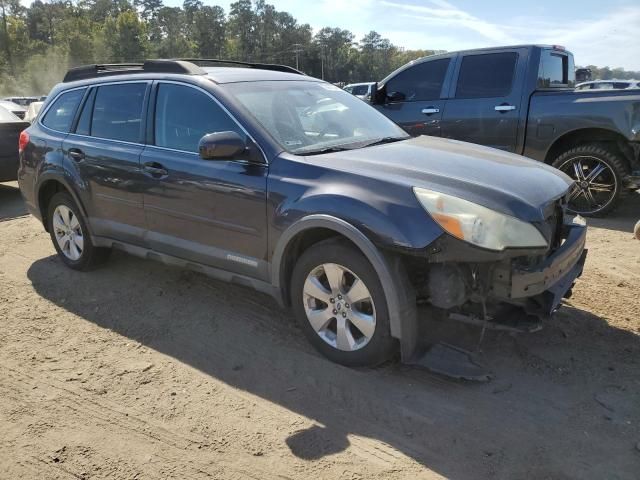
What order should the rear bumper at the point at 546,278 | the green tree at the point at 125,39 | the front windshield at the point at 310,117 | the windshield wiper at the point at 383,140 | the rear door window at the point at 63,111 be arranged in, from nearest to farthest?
the rear bumper at the point at 546,278 < the front windshield at the point at 310,117 < the windshield wiper at the point at 383,140 < the rear door window at the point at 63,111 < the green tree at the point at 125,39

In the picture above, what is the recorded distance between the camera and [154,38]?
4296 inches

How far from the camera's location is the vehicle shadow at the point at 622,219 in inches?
247

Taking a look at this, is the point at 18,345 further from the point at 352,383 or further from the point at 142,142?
the point at 352,383

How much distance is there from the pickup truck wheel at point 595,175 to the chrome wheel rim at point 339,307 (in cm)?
433

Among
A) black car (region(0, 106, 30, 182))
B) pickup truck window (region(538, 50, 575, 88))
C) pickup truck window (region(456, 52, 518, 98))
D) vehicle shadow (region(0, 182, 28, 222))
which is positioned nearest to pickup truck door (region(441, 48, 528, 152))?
pickup truck window (region(456, 52, 518, 98))

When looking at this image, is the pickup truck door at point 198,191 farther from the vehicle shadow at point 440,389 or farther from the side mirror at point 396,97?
the side mirror at point 396,97

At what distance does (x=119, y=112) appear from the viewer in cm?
452

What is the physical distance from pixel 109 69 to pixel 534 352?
169 inches

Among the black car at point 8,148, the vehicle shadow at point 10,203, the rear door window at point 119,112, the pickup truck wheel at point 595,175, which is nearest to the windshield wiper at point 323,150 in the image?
the rear door window at point 119,112

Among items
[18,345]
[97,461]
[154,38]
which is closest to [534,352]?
[97,461]

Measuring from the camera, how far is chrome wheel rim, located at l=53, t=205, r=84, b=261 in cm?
507

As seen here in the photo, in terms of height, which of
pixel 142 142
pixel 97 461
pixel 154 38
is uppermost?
pixel 154 38

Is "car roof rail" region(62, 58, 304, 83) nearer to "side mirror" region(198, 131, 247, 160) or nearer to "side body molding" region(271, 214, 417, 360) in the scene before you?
"side mirror" region(198, 131, 247, 160)

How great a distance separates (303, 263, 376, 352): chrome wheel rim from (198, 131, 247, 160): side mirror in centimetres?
90
